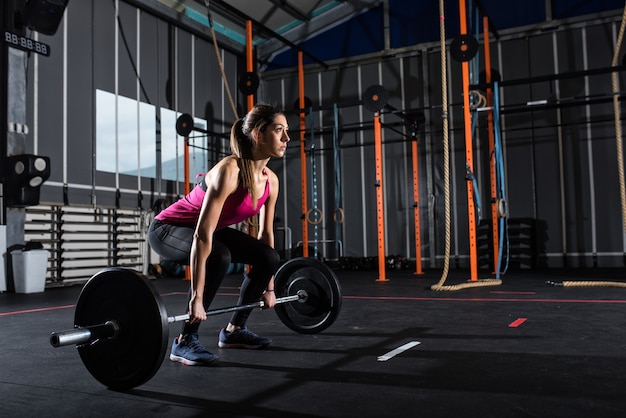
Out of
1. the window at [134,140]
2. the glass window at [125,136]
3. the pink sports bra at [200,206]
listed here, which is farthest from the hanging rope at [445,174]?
the glass window at [125,136]

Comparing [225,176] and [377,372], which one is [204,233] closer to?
[225,176]

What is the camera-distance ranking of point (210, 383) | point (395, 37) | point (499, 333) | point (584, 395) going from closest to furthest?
1. point (584, 395)
2. point (210, 383)
3. point (499, 333)
4. point (395, 37)

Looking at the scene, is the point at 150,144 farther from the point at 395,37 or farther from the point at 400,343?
the point at 400,343

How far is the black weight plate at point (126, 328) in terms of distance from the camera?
1584 millimetres

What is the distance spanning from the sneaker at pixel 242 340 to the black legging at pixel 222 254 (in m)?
0.06

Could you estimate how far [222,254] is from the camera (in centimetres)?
197

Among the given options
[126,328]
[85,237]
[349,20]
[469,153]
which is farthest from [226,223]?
[349,20]

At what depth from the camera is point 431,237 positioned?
25.9 feet

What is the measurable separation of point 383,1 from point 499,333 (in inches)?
283

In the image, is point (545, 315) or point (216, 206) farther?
point (545, 315)

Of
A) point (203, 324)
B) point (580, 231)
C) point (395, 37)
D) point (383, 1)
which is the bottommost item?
point (203, 324)

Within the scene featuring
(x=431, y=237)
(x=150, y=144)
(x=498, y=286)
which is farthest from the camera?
(x=431, y=237)

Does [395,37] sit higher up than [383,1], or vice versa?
[383,1]

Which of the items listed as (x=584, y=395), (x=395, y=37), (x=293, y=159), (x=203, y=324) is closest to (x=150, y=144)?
(x=293, y=159)
